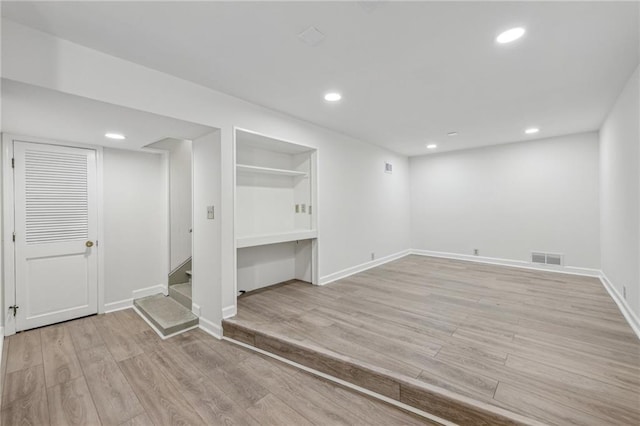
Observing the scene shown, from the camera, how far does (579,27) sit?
1.85 metres

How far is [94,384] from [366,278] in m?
3.55

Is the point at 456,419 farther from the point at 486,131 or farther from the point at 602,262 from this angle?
the point at 602,262

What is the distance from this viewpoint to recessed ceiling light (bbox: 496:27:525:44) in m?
1.88

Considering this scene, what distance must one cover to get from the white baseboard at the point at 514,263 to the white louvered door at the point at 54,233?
631 cm

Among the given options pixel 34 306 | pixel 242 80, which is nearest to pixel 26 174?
pixel 34 306

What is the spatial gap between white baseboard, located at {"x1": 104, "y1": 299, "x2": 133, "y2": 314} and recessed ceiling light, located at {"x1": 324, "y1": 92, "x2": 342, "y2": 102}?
12.6ft

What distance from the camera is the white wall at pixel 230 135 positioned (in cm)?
185

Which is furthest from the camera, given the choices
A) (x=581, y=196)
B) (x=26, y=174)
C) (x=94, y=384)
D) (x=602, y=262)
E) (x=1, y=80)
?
(x=581, y=196)

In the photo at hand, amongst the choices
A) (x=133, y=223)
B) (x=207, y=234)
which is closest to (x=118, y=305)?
(x=133, y=223)

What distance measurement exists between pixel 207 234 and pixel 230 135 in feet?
3.75

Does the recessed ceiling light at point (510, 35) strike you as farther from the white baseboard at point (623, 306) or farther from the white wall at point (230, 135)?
the white baseboard at point (623, 306)

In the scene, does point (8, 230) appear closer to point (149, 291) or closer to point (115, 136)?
point (115, 136)

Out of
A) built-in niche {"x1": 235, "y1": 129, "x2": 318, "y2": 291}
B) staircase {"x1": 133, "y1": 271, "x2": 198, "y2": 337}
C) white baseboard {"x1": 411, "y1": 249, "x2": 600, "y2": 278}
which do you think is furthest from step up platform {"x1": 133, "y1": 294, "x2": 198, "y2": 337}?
white baseboard {"x1": 411, "y1": 249, "x2": 600, "y2": 278}

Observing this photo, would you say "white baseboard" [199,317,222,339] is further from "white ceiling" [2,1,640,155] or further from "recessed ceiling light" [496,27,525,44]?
"recessed ceiling light" [496,27,525,44]
